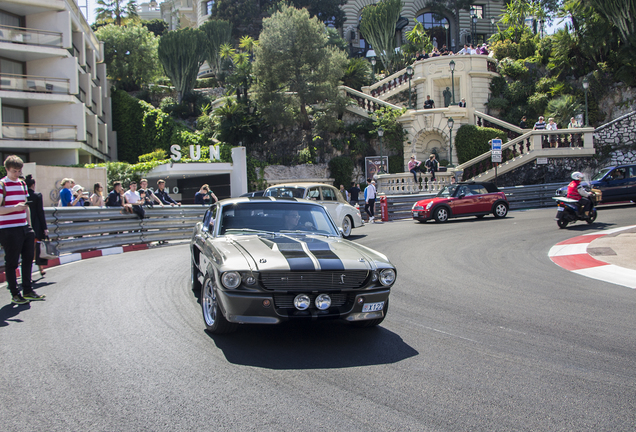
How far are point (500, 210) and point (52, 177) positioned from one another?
1768cm

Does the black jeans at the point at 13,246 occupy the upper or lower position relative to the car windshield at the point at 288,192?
lower

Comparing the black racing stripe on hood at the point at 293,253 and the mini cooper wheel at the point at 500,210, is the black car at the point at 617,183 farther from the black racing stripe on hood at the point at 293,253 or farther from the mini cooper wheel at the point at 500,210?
the black racing stripe on hood at the point at 293,253

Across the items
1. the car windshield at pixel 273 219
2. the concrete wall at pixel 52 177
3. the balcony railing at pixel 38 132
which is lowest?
the car windshield at pixel 273 219

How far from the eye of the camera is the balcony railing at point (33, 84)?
103 ft

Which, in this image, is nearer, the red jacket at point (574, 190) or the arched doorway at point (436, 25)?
the red jacket at point (574, 190)

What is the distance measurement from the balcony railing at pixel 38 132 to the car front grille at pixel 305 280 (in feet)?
104

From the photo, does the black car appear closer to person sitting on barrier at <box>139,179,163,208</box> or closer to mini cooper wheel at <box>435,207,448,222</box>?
mini cooper wheel at <box>435,207,448,222</box>

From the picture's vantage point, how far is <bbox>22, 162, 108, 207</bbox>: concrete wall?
19.5 metres

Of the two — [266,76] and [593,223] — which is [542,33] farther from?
[593,223]

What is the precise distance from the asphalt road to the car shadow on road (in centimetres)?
2

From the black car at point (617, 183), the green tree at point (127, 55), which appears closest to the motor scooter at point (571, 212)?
the black car at point (617, 183)

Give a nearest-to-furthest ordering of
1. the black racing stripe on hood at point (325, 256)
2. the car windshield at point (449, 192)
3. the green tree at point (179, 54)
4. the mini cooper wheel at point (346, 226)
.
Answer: the black racing stripe on hood at point (325, 256), the mini cooper wheel at point (346, 226), the car windshield at point (449, 192), the green tree at point (179, 54)

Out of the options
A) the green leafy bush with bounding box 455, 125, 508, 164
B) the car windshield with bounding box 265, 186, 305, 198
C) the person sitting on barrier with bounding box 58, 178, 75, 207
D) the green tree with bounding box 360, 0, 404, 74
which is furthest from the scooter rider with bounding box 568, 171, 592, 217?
the green tree with bounding box 360, 0, 404, 74

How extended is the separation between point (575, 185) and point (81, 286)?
44.6 feet
